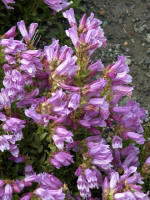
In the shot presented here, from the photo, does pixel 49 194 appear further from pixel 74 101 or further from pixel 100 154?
pixel 74 101

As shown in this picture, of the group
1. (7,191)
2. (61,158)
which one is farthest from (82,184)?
(7,191)

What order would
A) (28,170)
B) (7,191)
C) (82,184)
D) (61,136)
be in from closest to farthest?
(7,191)
(61,136)
(82,184)
(28,170)

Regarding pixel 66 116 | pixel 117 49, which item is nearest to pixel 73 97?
pixel 66 116

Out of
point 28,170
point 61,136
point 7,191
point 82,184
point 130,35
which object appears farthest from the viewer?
point 130,35

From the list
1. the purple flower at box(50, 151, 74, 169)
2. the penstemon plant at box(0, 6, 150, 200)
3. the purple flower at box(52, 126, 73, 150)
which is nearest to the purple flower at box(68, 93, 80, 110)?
the penstemon plant at box(0, 6, 150, 200)

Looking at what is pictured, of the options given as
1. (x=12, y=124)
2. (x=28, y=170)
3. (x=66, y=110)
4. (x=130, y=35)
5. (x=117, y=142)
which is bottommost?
(x=28, y=170)

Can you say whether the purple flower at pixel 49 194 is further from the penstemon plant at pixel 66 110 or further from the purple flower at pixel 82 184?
the purple flower at pixel 82 184

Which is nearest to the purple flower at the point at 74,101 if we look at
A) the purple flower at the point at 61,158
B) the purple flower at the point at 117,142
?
the purple flower at the point at 61,158
